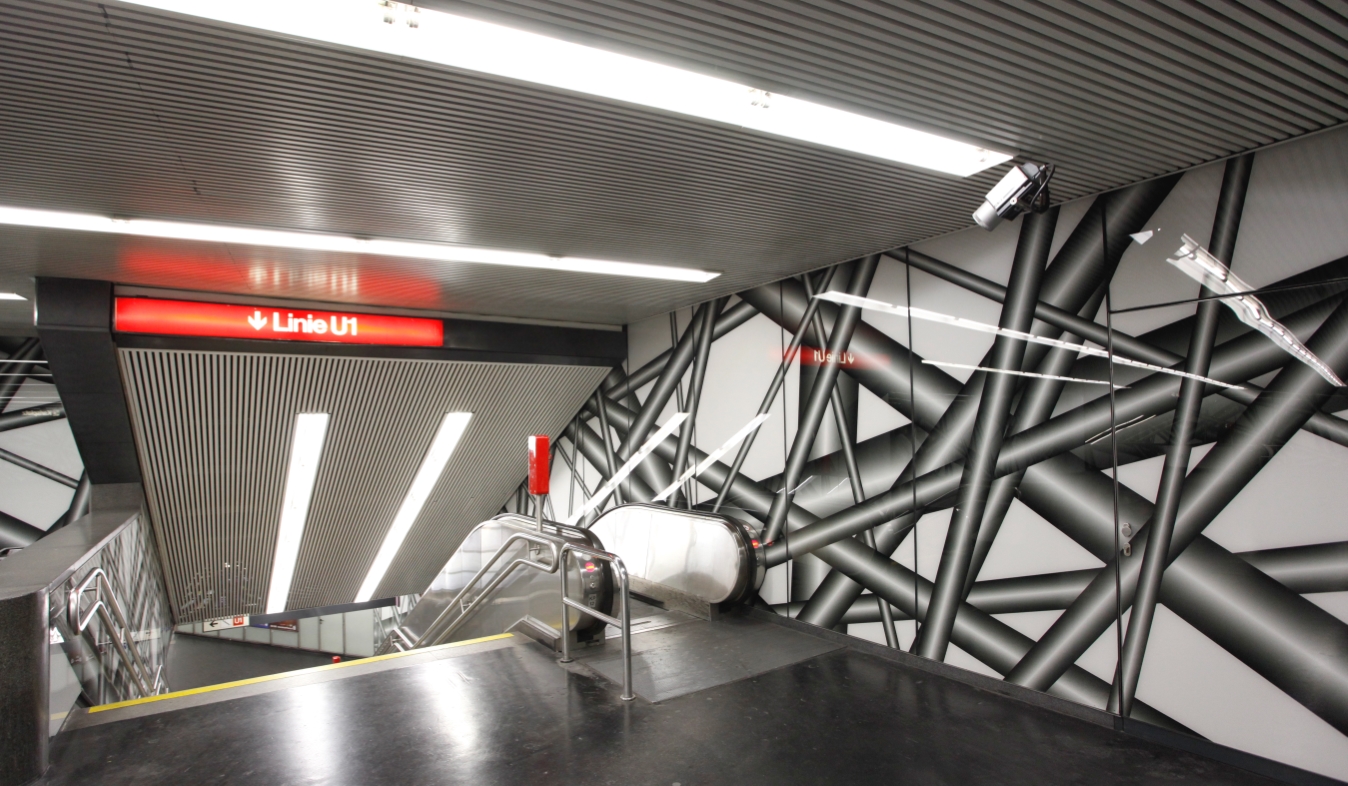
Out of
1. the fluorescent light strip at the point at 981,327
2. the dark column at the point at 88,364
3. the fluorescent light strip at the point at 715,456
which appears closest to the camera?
the fluorescent light strip at the point at 981,327

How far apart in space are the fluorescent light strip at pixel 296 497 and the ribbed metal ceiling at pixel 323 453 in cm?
8

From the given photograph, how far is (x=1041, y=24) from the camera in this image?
6.64 feet

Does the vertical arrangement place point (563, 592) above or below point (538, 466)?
below

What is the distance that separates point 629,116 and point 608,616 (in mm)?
2651

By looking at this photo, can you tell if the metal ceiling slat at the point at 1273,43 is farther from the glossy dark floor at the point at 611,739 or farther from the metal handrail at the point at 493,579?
the metal handrail at the point at 493,579

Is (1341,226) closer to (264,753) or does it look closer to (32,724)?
(264,753)

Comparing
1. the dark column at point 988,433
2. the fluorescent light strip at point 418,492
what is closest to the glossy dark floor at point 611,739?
the dark column at point 988,433

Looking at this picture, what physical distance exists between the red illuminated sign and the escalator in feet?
6.39

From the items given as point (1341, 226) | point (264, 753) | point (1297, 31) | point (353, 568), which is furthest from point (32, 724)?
point (353, 568)

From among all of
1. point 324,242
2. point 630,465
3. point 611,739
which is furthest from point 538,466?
point 630,465

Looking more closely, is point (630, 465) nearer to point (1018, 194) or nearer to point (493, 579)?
point (493, 579)

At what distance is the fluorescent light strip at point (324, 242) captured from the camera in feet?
12.2

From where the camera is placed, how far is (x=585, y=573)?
14.1ft

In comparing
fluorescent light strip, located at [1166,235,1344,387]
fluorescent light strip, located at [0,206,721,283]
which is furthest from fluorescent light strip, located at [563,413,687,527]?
fluorescent light strip, located at [1166,235,1344,387]
